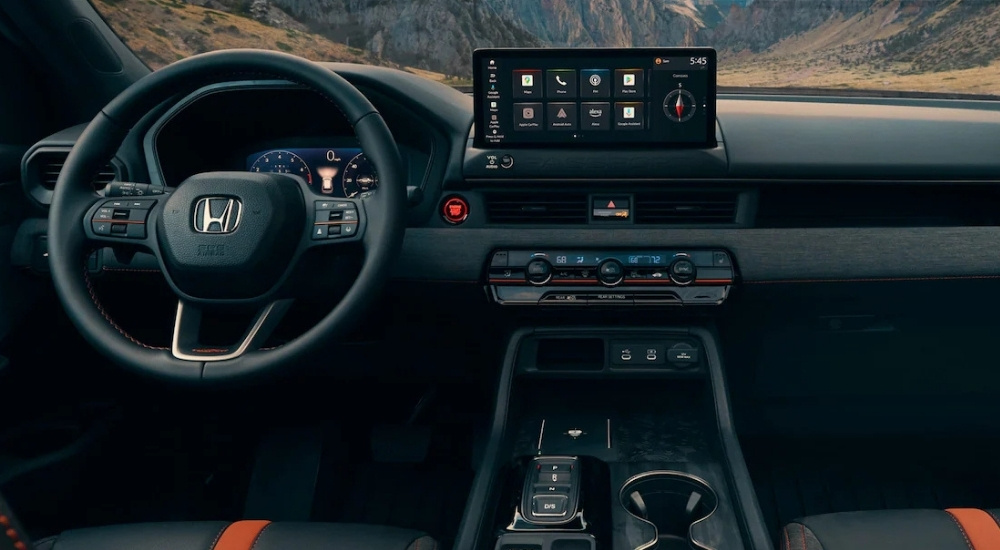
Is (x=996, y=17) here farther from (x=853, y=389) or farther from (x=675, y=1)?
(x=853, y=389)

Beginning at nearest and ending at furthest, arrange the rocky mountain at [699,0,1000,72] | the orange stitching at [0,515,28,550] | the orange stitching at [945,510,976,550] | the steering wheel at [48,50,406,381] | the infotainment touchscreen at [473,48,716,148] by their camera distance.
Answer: the orange stitching at [0,515,28,550], the orange stitching at [945,510,976,550], the steering wheel at [48,50,406,381], the infotainment touchscreen at [473,48,716,148], the rocky mountain at [699,0,1000,72]

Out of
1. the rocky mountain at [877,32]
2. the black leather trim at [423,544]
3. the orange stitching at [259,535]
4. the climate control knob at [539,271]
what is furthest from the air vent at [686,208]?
the orange stitching at [259,535]

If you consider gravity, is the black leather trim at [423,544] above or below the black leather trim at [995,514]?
below

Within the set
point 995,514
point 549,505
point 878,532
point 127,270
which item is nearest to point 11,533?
point 549,505

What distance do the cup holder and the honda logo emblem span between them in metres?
1.11

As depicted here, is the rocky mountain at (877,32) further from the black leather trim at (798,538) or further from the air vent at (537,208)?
the black leather trim at (798,538)

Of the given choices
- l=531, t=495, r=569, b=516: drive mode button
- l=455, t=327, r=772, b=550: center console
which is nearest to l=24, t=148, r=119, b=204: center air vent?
l=455, t=327, r=772, b=550: center console

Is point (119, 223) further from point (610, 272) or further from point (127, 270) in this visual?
point (610, 272)

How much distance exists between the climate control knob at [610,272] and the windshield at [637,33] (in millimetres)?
557

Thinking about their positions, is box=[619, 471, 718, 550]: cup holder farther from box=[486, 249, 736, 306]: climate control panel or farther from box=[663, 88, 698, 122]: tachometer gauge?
box=[663, 88, 698, 122]: tachometer gauge

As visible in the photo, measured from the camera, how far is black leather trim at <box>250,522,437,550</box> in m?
1.64

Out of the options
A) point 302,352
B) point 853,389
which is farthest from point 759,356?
point 302,352

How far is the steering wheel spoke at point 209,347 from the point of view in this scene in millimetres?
1675

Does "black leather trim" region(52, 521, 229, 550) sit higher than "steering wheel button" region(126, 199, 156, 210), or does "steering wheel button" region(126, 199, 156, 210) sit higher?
"steering wheel button" region(126, 199, 156, 210)
